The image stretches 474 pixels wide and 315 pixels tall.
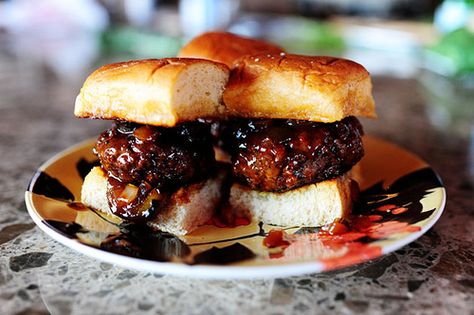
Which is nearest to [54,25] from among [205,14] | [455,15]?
[205,14]

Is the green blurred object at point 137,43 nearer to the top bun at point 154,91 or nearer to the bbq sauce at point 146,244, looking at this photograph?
the top bun at point 154,91

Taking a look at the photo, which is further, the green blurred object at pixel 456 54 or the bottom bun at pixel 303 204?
the green blurred object at pixel 456 54

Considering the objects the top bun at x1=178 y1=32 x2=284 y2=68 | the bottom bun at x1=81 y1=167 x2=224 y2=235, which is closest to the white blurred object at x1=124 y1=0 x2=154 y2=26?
the top bun at x1=178 y1=32 x2=284 y2=68

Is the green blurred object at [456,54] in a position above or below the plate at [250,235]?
above

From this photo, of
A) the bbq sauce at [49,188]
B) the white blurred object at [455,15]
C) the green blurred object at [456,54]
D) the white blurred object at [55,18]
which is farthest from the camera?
the white blurred object at [55,18]

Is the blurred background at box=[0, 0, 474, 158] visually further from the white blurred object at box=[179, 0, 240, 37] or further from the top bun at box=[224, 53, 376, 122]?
the top bun at box=[224, 53, 376, 122]

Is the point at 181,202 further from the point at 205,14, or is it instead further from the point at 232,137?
the point at 205,14

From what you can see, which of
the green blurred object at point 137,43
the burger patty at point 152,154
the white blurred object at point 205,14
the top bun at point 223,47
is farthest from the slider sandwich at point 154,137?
the white blurred object at point 205,14
